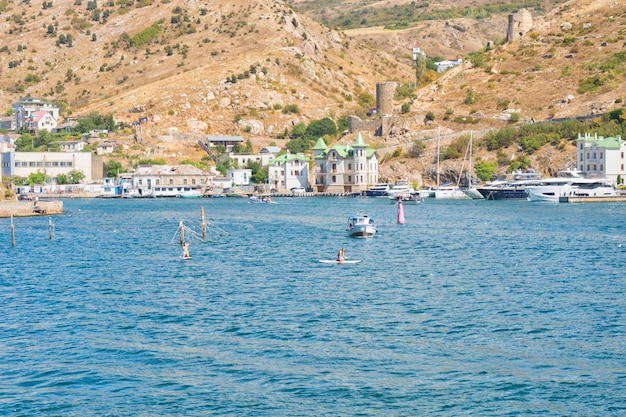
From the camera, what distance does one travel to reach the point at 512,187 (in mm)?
128125

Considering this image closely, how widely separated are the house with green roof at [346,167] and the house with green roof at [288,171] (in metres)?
2.46

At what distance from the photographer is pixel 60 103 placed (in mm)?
199750

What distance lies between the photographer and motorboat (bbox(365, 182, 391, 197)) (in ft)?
470

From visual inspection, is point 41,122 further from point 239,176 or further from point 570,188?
point 570,188

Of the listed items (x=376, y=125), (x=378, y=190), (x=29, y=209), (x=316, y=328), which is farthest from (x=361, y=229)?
(x=376, y=125)

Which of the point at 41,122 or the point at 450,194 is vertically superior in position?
the point at 41,122


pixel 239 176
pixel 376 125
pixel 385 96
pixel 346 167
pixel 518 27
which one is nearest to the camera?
pixel 346 167

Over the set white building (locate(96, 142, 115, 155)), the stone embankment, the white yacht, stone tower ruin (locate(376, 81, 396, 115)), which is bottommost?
the stone embankment

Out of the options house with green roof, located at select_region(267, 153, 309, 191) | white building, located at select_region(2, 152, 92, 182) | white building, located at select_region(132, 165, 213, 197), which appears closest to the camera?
white building, located at select_region(132, 165, 213, 197)

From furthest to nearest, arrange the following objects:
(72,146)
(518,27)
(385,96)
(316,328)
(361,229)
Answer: (518,27)
(385,96)
(72,146)
(361,229)
(316,328)

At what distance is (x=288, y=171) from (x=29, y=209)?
5868 centimetres

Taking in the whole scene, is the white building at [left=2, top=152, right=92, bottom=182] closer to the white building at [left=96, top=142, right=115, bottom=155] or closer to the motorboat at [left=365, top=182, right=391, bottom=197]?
the white building at [left=96, top=142, right=115, bottom=155]

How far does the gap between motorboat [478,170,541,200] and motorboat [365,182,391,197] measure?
16017mm

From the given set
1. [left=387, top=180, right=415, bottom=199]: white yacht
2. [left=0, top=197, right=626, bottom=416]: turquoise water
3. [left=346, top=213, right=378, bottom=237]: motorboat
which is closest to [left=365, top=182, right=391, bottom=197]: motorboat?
[left=387, top=180, right=415, bottom=199]: white yacht
